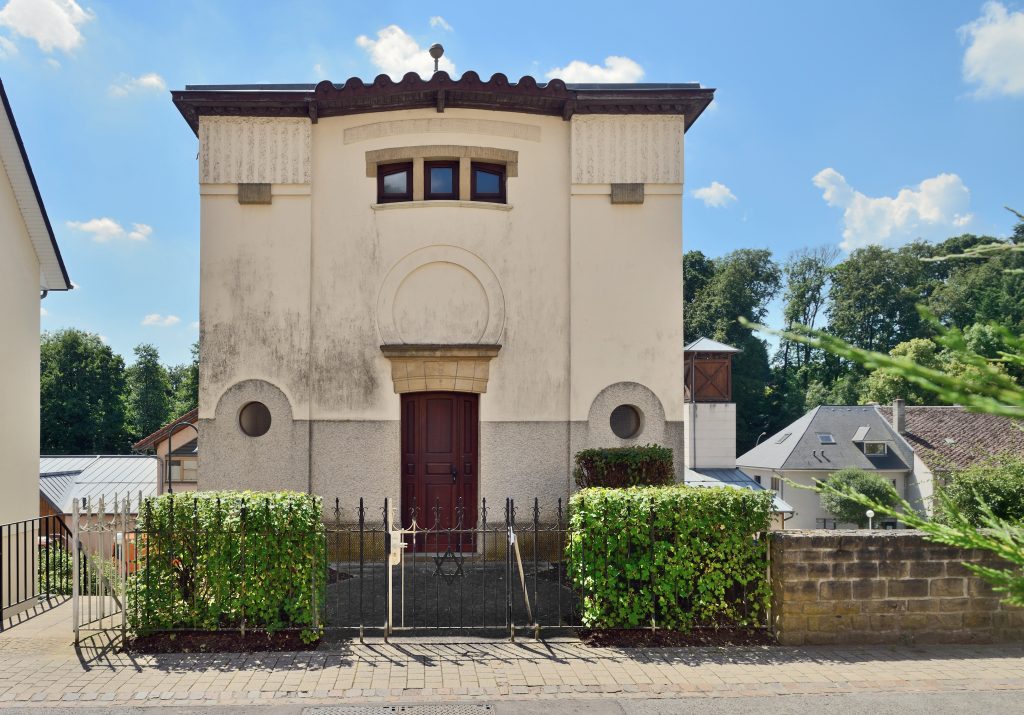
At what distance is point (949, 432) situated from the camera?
35469 mm

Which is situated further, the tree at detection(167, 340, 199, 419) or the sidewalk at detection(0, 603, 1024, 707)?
the tree at detection(167, 340, 199, 419)

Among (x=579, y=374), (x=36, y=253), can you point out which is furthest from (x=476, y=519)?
(x=36, y=253)

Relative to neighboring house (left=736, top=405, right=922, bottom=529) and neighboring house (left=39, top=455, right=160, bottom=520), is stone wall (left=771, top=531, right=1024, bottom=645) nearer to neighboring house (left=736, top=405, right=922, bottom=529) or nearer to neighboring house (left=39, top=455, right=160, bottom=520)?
neighboring house (left=39, top=455, right=160, bottom=520)

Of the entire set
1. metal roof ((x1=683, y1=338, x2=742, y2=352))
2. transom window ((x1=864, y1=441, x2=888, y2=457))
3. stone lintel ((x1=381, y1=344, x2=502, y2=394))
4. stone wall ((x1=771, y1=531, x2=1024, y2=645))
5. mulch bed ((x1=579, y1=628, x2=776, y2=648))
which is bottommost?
transom window ((x1=864, y1=441, x2=888, y2=457))

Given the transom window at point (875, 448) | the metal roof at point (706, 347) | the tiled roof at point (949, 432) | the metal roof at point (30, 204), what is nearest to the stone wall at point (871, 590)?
the metal roof at point (30, 204)

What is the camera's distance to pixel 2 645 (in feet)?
21.2

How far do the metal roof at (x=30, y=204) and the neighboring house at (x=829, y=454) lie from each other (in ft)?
107

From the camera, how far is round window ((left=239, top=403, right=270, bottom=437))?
9.96 meters

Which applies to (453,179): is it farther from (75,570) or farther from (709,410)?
(709,410)

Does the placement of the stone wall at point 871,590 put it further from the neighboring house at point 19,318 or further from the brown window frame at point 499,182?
the neighboring house at point 19,318

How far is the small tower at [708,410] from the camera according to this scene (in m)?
30.3

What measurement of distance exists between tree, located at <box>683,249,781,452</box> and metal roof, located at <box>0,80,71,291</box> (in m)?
47.0

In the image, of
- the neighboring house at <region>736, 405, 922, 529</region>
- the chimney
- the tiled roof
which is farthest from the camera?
the chimney

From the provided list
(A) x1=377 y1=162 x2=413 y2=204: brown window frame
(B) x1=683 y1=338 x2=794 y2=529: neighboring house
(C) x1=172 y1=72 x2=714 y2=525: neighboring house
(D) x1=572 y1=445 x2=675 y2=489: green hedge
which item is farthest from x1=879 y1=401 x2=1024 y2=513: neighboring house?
(A) x1=377 y1=162 x2=413 y2=204: brown window frame
